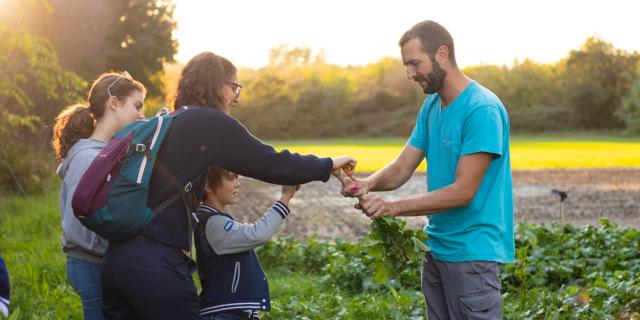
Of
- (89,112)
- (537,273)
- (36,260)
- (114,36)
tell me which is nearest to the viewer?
(89,112)

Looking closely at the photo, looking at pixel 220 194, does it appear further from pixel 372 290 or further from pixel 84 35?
pixel 84 35

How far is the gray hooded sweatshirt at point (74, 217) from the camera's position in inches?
173

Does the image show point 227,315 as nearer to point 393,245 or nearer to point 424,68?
point 393,245

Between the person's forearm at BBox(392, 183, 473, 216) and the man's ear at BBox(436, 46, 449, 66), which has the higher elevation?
the man's ear at BBox(436, 46, 449, 66)

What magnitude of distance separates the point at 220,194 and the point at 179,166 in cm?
74

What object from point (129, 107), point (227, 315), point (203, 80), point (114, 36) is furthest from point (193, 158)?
point (114, 36)

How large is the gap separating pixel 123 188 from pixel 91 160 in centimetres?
117

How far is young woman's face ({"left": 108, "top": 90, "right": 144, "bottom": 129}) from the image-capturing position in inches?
170

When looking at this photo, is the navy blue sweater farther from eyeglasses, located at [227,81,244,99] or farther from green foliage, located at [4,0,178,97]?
green foliage, located at [4,0,178,97]

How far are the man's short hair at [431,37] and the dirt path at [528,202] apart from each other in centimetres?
907

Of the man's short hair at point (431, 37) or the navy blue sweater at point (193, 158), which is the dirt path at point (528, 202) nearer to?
the man's short hair at point (431, 37)

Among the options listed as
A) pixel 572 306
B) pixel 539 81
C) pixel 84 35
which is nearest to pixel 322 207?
pixel 572 306

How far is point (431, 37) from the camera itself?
4.02 metres

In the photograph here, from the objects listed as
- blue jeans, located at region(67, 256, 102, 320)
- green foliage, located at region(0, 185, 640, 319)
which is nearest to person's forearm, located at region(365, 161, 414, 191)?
green foliage, located at region(0, 185, 640, 319)
